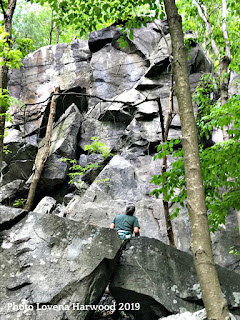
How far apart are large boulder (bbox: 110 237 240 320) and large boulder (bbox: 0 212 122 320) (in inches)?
15.0

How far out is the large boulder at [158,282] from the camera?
5.07 m

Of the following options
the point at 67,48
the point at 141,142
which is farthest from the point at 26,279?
the point at 67,48

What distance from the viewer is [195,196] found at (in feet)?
11.5

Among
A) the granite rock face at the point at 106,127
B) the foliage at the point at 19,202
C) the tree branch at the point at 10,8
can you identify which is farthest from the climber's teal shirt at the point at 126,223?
the foliage at the point at 19,202

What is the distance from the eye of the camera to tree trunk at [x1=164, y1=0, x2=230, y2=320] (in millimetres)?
3016

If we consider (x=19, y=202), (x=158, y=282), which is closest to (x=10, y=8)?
(x=158, y=282)

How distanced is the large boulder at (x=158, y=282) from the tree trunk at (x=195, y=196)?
220 centimetres

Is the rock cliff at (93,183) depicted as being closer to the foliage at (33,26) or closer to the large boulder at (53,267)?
the large boulder at (53,267)

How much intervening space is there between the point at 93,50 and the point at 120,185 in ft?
38.1

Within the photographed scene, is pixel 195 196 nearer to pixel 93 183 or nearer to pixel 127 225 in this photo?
pixel 127 225

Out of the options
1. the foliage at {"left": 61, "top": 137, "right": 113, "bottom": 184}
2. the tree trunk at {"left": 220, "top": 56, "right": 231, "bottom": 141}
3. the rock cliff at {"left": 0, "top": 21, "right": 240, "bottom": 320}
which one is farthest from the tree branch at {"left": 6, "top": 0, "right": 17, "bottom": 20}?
the foliage at {"left": 61, "top": 137, "right": 113, "bottom": 184}

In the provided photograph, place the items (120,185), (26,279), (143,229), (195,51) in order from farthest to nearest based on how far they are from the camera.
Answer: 1. (195,51)
2. (120,185)
3. (143,229)
4. (26,279)

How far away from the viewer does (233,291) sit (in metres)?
5.29

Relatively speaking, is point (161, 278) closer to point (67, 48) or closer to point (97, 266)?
point (97, 266)
